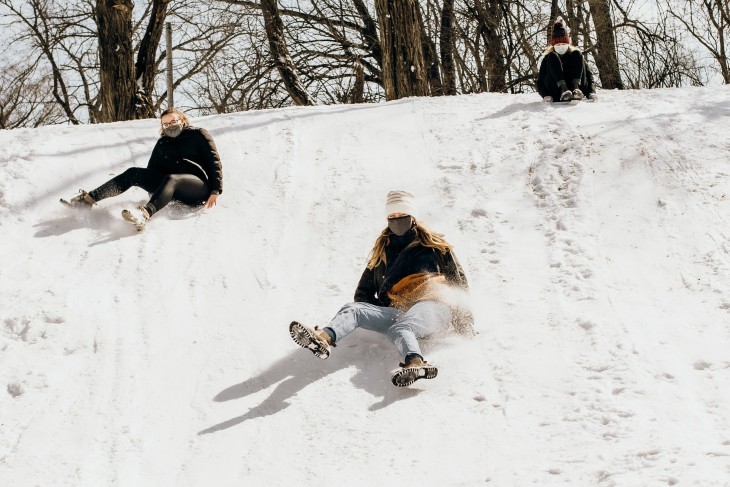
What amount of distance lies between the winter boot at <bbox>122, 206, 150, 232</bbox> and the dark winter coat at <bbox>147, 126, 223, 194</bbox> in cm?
63

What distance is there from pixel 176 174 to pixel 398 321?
2.67m

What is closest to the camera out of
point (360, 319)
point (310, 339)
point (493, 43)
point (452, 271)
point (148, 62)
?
point (310, 339)

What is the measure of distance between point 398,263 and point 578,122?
3.44 meters

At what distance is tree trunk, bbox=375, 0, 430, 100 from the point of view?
8.82m

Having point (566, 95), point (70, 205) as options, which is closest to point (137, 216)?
point (70, 205)

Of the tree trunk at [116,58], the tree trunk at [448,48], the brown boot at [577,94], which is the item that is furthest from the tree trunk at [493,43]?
the tree trunk at [116,58]

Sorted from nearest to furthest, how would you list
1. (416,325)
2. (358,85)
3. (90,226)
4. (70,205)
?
(416,325), (90,226), (70,205), (358,85)

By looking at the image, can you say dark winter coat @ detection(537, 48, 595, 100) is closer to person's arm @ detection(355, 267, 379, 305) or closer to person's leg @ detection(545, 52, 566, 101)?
person's leg @ detection(545, 52, 566, 101)

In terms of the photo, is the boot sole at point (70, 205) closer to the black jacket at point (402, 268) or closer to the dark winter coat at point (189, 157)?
the dark winter coat at point (189, 157)

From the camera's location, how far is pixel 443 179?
589cm

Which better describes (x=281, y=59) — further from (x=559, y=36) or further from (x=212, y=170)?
(x=212, y=170)

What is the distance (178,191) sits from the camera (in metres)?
5.53

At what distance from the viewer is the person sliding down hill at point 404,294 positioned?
355cm

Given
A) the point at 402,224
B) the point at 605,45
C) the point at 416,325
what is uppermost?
the point at 605,45
